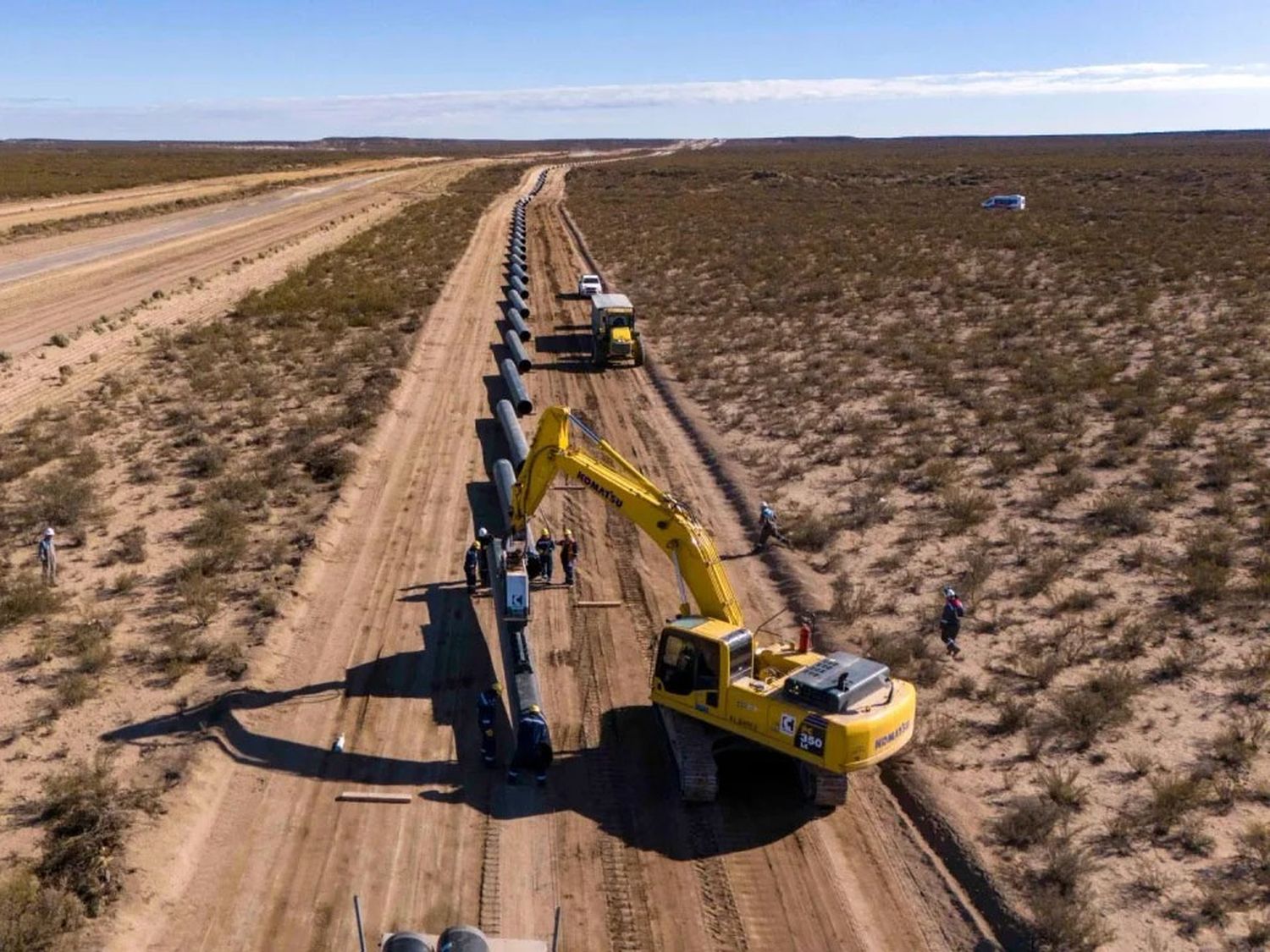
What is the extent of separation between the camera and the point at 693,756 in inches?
568

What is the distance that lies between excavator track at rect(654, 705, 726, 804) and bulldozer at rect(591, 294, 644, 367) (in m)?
25.8

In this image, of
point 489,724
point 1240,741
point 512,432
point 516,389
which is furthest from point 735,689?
point 516,389

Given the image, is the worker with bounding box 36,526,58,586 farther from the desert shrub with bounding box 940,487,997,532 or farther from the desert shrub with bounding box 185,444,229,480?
the desert shrub with bounding box 940,487,997,532

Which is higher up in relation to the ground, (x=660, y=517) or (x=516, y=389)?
(x=660, y=517)

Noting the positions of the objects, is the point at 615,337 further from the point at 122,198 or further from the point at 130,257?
the point at 122,198

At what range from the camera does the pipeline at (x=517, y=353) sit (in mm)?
38375

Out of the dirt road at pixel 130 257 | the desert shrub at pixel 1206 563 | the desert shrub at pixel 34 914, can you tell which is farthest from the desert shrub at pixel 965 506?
the dirt road at pixel 130 257

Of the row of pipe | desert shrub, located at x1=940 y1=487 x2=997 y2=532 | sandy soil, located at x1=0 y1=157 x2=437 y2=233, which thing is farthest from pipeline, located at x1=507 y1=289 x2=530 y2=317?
sandy soil, located at x1=0 y1=157 x2=437 y2=233

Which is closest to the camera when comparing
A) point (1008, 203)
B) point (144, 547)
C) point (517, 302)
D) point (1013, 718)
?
point (1013, 718)

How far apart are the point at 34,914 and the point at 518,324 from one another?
34.9m

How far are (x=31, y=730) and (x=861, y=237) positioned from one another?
212 ft

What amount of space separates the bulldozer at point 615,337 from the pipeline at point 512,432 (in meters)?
8.41

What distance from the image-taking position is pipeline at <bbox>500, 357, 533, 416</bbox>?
31.7 metres

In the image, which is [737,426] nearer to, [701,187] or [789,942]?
[789,942]
